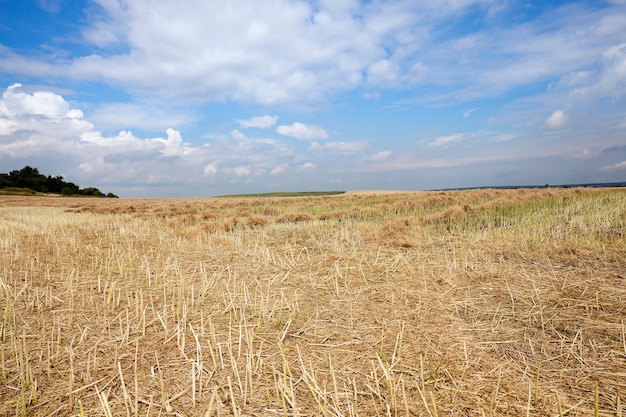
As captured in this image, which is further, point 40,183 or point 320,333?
point 40,183

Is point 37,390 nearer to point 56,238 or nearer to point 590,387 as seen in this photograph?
point 590,387

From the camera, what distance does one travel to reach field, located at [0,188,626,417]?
2.55 meters

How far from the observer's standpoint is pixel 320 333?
3.68m

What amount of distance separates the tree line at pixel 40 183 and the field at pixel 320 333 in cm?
7577

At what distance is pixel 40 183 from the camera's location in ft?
225

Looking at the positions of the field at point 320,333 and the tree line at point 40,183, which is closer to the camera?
the field at point 320,333

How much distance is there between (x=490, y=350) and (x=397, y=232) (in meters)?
6.10

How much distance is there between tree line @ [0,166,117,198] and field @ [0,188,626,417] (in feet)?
249

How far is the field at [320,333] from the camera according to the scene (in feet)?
8.36

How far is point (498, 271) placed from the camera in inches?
224

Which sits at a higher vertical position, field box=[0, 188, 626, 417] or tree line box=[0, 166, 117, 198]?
tree line box=[0, 166, 117, 198]

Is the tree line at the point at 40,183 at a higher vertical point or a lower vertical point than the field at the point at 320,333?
higher

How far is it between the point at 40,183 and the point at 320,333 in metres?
85.9

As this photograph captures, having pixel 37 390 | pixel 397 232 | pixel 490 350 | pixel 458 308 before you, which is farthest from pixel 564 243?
pixel 37 390
